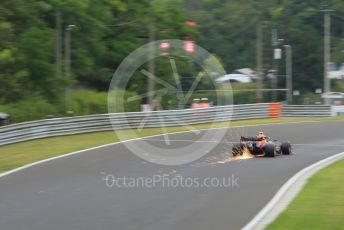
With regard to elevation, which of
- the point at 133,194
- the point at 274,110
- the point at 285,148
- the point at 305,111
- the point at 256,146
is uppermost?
the point at 274,110

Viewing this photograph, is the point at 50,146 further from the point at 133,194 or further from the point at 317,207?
the point at 317,207

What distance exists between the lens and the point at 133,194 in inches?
494

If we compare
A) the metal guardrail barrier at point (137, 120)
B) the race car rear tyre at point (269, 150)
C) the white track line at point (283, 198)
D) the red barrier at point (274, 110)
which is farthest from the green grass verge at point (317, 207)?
the red barrier at point (274, 110)

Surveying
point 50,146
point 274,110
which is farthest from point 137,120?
point 274,110

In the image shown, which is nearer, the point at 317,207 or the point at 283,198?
the point at 317,207

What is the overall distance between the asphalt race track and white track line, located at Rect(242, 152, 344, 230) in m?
0.21

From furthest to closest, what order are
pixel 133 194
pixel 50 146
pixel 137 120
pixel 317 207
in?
1. pixel 137 120
2. pixel 50 146
3. pixel 133 194
4. pixel 317 207

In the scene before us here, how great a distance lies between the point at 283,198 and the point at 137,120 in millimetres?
18296

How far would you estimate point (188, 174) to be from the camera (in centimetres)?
1541

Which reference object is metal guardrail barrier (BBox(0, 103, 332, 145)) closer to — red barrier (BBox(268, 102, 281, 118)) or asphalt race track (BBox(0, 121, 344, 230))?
red barrier (BBox(268, 102, 281, 118))

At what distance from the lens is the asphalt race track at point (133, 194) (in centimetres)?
998

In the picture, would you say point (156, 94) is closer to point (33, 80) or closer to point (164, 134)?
point (33, 80)

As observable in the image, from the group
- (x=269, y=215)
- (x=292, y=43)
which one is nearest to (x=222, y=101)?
(x=269, y=215)

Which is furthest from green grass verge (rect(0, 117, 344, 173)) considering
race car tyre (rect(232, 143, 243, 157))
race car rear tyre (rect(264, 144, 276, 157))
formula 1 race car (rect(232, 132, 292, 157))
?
race car rear tyre (rect(264, 144, 276, 157))
